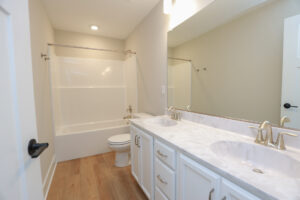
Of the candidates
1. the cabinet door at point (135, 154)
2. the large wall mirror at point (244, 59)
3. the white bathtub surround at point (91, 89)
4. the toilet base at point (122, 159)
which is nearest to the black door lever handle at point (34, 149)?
the cabinet door at point (135, 154)

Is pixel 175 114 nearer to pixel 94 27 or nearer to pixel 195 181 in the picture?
pixel 195 181

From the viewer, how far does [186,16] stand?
60.9 inches

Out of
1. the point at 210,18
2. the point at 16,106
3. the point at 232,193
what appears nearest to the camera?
the point at 16,106

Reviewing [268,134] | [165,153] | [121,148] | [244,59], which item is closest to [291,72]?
[244,59]

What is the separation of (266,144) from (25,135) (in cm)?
133

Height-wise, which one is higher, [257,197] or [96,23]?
[96,23]

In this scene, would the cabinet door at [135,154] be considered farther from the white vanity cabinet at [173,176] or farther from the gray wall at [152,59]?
the gray wall at [152,59]

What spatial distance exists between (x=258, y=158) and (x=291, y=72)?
0.60m

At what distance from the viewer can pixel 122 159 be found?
2201 millimetres

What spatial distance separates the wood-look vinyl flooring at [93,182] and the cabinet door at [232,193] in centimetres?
120

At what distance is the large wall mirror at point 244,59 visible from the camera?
34.4 inches

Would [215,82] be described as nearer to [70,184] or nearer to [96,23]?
[70,184]

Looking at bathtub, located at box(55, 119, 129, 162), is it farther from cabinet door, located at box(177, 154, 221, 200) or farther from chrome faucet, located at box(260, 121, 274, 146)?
chrome faucet, located at box(260, 121, 274, 146)

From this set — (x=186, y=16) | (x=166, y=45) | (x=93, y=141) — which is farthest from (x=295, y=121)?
(x=93, y=141)
